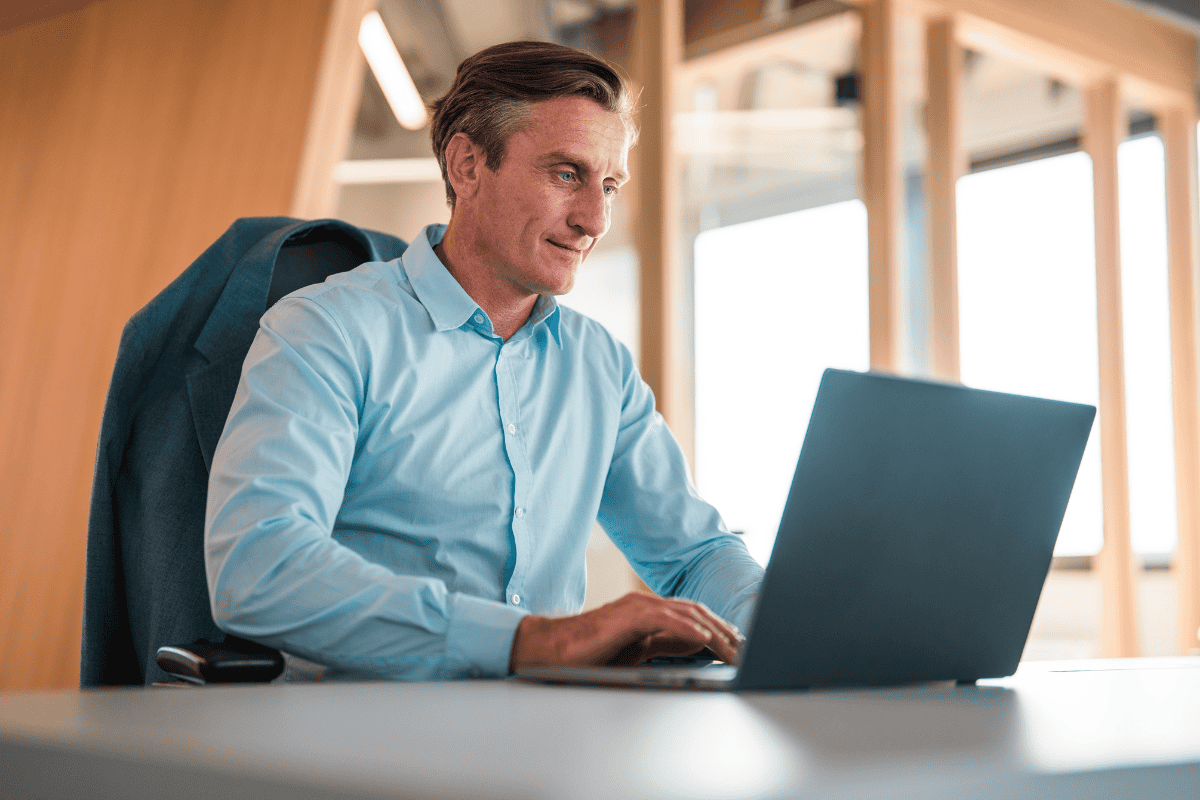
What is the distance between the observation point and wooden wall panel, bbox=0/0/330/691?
10.5 ft

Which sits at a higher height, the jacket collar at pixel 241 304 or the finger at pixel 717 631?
the jacket collar at pixel 241 304

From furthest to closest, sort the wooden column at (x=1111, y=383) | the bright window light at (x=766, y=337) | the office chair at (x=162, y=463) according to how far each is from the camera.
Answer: the wooden column at (x=1111, y=383), the bright window light at (x=766, y=337), the office chair at (x=162, y=463)

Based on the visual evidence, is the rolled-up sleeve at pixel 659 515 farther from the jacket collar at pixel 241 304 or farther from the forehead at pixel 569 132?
the jacket collar at pixel 241 304

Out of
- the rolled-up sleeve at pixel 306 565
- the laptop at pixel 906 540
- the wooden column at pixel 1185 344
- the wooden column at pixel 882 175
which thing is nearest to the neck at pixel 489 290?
the rolled-up sleeve at pixel 306 565

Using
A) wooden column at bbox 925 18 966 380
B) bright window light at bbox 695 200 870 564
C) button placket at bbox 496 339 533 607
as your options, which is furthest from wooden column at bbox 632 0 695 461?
button placket at bbox 496 339 533 607

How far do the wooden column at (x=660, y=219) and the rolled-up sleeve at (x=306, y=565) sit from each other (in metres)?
2.33

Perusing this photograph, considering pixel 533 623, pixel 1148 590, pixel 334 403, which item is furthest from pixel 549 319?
pixel 1148 590

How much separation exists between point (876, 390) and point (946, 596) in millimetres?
221

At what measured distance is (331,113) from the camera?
312 cm

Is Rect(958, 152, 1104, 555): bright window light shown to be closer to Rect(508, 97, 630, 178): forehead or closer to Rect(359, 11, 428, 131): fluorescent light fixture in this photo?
Rect(359, 11, 428, 131): fluorescent light fixture

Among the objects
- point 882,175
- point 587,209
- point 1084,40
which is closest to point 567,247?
point 587,209

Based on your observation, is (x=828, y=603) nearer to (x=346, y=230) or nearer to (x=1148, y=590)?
(x=346, y=230)

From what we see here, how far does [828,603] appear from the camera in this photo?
0.80m

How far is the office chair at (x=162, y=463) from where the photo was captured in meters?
1.37
